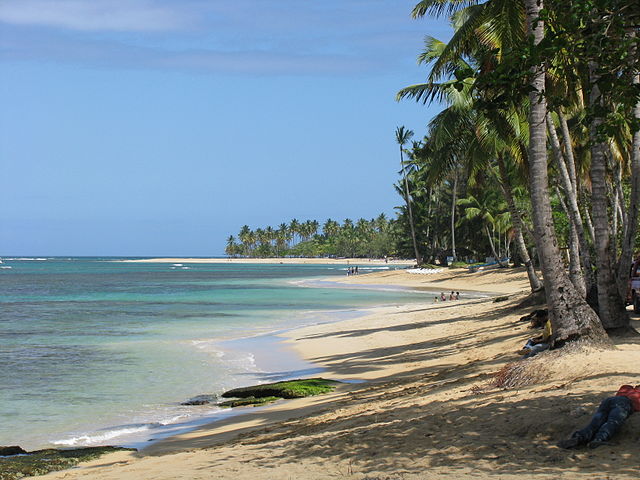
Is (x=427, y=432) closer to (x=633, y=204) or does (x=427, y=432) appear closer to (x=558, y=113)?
(x=633, y=204)

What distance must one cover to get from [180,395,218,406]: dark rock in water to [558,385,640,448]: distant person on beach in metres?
8.63

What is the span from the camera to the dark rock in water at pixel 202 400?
45.3ft

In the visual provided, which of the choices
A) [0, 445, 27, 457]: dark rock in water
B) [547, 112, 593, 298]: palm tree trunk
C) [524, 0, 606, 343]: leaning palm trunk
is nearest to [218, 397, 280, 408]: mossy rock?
[0, 445, 27, 457]: dark rock in water

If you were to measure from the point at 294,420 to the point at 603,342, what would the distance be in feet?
16.6

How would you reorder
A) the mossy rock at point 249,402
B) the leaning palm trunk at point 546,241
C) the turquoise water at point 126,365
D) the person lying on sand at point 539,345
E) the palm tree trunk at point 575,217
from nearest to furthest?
1. the leaning palm trunk at point 546,241
2. the person lying on sand at point 539,345
3. the turquoise water at point 126,365
4. the mossy rock at point 249,402
5. the palm tree trunk at point 575,217

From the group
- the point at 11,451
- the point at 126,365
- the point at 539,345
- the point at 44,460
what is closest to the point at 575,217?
the point at 539,345

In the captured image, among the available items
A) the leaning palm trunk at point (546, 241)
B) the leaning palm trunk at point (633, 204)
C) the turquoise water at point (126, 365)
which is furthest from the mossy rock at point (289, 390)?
the leaning palm trunk at point (633, 204)

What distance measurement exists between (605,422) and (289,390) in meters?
7.76

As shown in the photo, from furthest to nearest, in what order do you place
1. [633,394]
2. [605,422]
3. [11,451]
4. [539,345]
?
[539,345]
[11,451]
[633,394]
[605,422]

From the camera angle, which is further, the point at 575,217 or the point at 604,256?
the point at 575,217

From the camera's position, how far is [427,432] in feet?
25.2

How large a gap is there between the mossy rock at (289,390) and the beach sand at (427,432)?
384 millimetres

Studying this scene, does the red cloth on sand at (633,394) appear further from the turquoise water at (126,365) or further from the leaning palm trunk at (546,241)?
the turquoise water at (126,365)

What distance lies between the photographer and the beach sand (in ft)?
21.0
